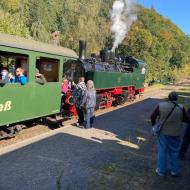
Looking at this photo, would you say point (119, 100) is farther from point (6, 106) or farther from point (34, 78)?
point (6, 106)

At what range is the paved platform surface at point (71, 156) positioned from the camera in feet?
21.2

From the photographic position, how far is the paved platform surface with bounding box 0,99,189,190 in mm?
6452

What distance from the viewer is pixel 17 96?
30.9ft

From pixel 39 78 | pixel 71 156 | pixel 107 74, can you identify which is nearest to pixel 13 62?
pixel 39 78

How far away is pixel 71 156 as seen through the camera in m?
8.23

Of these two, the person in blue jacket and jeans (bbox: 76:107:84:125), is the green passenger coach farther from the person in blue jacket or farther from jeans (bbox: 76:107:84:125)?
jeans (bbox: 76:107:84:125)

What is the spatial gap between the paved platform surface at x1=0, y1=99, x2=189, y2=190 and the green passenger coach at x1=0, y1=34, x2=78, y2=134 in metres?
0.98

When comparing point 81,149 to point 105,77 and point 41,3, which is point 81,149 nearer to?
point 105,77

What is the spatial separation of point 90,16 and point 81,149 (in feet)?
120

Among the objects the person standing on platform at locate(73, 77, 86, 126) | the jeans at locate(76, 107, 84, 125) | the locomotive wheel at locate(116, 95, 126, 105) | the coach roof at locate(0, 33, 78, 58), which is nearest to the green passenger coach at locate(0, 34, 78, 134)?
the coach roof at locate(0, 33, 78, 58)

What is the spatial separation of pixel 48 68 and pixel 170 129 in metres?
Answer: 5.65

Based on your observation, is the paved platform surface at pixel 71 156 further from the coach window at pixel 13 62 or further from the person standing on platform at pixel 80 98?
the coach window at pixel 13 62

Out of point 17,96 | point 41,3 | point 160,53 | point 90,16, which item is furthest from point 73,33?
point 17,96

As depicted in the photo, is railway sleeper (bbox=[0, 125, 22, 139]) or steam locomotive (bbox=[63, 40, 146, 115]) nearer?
railway sleeper (bbox=[0, 125, 22, 139])
